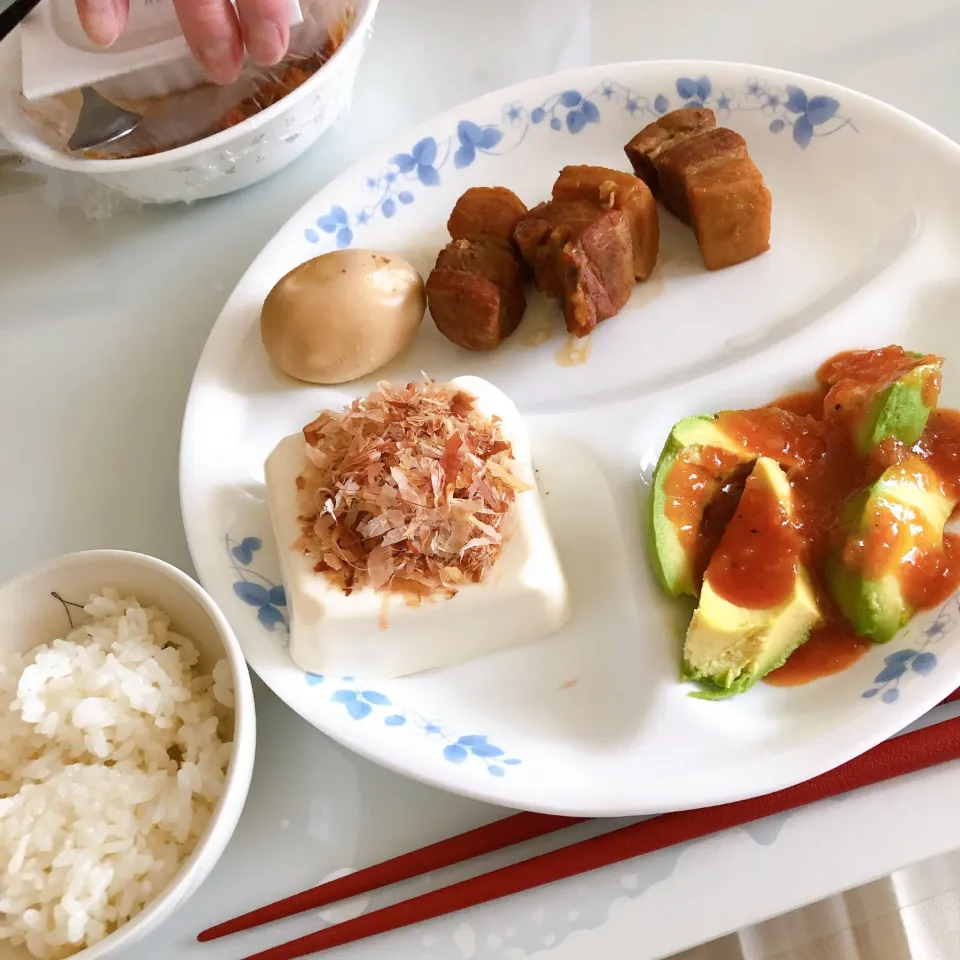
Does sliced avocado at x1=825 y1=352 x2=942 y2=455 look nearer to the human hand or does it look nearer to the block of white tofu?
the block of white tofu

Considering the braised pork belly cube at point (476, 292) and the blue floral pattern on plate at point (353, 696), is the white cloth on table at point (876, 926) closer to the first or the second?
the blue floral pattern on plate at point (353, 696)

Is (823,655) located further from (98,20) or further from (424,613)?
(98,20)

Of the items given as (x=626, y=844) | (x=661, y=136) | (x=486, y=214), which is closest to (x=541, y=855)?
(x=626, y=844)

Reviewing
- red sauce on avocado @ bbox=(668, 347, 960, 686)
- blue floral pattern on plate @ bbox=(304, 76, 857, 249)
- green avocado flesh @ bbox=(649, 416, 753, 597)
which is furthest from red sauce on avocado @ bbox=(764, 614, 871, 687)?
blue floral pattern on plate @ bbox=(304, 76, 857, 249)

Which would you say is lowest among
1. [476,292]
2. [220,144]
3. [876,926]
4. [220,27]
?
[876,926]

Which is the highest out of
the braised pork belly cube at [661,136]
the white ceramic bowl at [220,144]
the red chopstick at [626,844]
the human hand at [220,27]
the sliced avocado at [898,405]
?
the human hand at [220,27]

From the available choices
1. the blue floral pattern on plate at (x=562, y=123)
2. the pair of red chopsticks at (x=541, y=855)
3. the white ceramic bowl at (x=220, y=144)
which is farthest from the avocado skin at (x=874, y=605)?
the white ceramic bowl at (x=220, y=144)

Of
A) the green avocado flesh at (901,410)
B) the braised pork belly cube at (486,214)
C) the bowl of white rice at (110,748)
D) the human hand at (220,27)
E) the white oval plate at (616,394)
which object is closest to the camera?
the bowl of white rice at (110,748)

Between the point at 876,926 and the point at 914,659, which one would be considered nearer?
the point at 914,659
